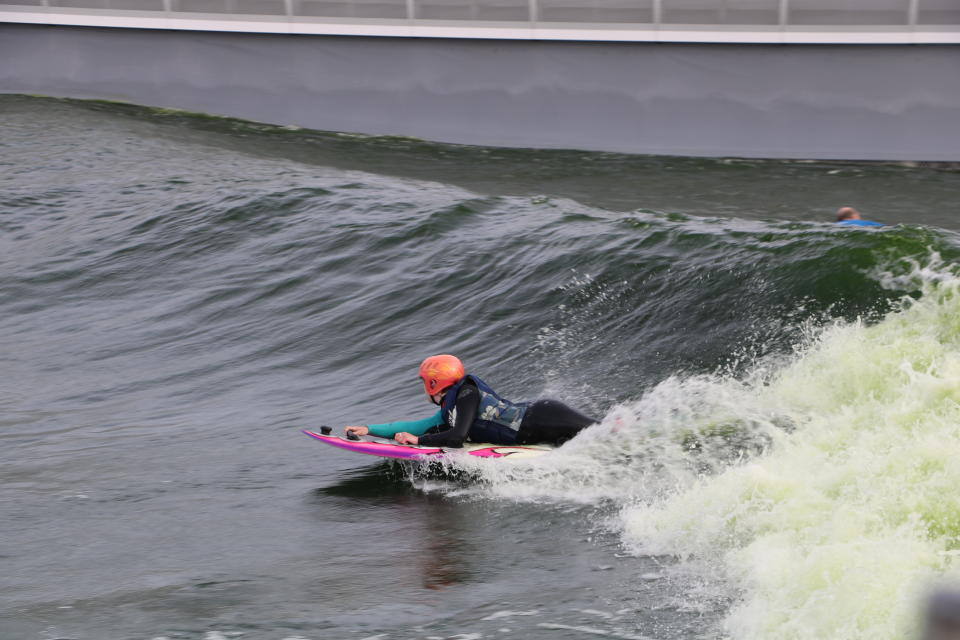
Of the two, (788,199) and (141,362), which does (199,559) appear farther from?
(788,199)

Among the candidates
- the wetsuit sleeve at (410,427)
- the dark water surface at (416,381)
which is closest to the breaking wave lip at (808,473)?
the dark water surface at (416,381)

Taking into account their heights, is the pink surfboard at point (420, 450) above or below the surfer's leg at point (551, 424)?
below

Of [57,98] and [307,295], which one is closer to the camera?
[307,295]

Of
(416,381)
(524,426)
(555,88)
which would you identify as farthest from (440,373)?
(555,88)

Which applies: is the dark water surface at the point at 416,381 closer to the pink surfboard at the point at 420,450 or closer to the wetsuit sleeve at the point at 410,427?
the pink surfboard at the point at 420,450

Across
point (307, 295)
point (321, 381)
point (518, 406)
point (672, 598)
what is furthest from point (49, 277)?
point (672, 598)

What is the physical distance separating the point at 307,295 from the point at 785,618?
11740mm

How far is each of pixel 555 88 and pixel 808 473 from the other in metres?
16.0

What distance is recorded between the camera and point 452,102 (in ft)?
78.8

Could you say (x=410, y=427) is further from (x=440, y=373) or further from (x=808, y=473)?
(x=808, y=473)

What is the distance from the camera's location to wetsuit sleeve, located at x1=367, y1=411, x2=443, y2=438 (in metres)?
10.4

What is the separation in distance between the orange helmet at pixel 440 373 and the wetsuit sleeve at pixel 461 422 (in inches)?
5.1

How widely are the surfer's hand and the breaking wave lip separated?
419mm

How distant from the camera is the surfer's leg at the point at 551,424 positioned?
998 centimetres
